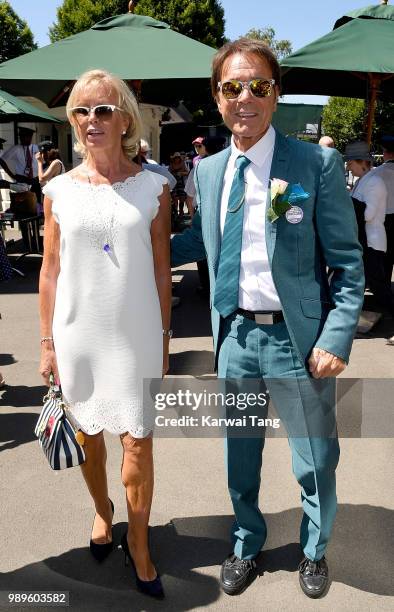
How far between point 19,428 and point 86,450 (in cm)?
172

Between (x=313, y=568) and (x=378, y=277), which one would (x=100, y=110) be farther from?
(x=378, y=277)

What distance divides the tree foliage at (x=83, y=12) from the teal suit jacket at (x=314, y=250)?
3334 centimetres

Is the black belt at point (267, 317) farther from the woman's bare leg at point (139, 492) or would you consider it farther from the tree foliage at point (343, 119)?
the tree foliage at point (343, 119)

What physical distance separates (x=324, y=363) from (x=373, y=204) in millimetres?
4173

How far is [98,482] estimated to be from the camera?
8.57 feet

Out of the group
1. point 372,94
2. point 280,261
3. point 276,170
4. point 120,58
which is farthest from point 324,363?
point 372,94

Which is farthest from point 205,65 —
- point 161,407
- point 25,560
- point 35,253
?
point 35,253

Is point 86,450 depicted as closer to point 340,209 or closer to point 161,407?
point 161,407

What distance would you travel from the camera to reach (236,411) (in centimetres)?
244

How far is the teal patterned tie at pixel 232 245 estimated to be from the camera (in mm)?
2172

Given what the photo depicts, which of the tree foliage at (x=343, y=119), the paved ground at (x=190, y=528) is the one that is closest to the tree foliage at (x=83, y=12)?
the tree foliage at (x=343, y=119)

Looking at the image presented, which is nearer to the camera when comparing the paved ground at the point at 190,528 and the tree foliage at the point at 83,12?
the paved ground at the point at 190,528

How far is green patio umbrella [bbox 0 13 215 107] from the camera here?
5.65 meters

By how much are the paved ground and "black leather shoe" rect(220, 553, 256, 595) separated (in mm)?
38
